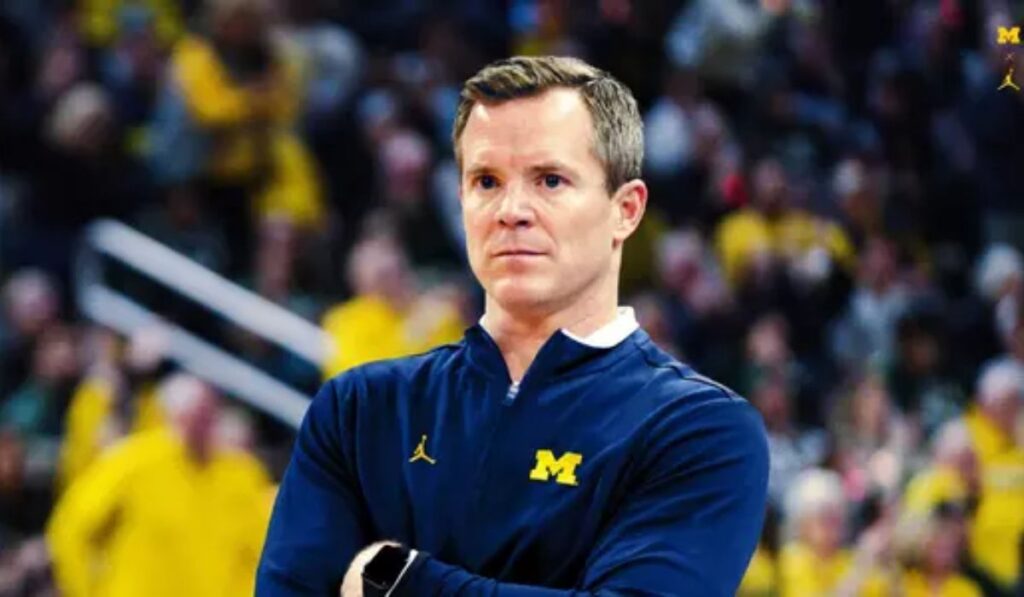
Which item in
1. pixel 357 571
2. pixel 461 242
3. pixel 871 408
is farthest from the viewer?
pixel 461 242

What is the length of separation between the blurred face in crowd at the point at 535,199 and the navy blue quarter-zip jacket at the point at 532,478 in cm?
9

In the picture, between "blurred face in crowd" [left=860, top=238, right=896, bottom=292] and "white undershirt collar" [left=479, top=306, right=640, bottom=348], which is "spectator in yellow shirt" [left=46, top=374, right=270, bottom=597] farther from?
"white undershirt collar" [left=479, top=306, right=640, bottom=348]

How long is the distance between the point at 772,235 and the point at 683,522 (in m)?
6.09

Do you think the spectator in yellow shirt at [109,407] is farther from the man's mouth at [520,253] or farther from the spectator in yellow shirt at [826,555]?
the man's mouth at [520,253]

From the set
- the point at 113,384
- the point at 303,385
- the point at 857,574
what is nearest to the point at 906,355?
the point at 857,574

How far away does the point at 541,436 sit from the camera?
2658 mm

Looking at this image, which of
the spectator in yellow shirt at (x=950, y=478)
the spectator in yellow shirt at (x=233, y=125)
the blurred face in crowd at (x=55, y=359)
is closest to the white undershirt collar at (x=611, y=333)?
the spectator in yellow shirt at (x=950, y=478)

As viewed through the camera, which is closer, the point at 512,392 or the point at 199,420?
the point at 512,392

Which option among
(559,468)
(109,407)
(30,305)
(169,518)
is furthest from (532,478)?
(30,305)

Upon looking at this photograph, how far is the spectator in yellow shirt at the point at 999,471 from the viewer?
22.9 ft

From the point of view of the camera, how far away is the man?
2.62 metres

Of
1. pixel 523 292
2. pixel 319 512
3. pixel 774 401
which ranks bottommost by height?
pixel 774 401

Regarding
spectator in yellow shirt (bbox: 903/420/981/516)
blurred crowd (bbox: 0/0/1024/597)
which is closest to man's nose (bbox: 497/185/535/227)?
blurred crowd (bbox: 0/0/1024/597)

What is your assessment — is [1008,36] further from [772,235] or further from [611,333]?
[772,235]
